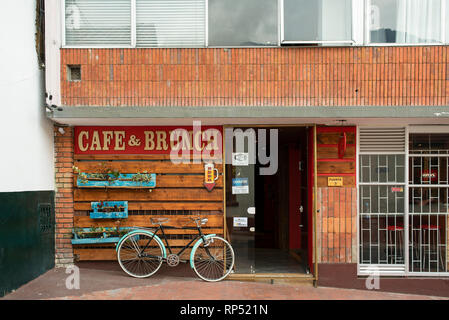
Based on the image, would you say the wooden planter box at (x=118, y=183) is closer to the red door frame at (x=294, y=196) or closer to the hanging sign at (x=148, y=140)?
the hanging sign at (x=148, y=140)

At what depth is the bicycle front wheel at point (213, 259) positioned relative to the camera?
22.6 feet

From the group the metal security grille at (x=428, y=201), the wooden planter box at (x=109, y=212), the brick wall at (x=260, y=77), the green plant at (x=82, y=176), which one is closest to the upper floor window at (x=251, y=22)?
the brick wall at (x=260, y=77)

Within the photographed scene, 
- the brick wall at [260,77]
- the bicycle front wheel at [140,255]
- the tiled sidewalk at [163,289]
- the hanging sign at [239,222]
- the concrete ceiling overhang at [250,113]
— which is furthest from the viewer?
the hanging sign at [239,222]

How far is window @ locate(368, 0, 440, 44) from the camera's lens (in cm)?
682

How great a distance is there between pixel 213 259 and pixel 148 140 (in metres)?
2.44

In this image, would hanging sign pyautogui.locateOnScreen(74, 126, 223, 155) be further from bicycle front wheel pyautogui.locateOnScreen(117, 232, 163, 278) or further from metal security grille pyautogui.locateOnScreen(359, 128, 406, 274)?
metal security grille pyautogui.locateOnScreen(359, 128, 406, 274)

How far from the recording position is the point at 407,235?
711 cm

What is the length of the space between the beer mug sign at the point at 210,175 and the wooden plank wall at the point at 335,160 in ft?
6.16

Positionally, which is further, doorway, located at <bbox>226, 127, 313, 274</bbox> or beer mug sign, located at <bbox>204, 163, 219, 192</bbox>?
doorway, located at <bbox>226, 127, 313, 274</bbox>

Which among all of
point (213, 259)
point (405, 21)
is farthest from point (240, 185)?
point (405, 21)

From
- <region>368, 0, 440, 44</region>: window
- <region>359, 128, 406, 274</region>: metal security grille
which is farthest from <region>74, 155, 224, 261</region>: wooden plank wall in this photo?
<region>368, 0, 440, 44</region>: window

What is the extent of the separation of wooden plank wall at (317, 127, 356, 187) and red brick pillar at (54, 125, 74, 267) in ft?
14.8

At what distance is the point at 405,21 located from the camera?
6.87 m

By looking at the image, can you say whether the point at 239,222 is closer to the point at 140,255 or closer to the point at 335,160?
the point at 140,255
